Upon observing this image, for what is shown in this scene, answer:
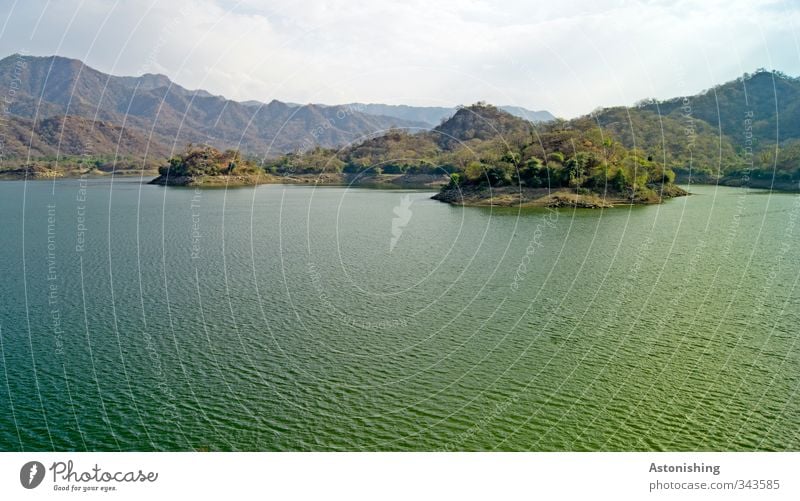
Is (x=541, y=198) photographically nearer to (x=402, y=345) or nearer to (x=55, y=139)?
(x=402, y=345)

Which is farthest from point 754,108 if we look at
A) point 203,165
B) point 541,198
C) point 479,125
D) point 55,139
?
point 55,139

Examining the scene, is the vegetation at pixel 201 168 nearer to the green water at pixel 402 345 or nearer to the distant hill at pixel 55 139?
the distant hill at pixel 55 139

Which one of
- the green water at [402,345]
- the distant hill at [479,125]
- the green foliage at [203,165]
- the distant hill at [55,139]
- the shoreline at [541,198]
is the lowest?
the green water at [402,345]

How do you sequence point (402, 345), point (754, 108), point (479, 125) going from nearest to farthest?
point (402, 345) → point (754, 108) → point (479, 125)

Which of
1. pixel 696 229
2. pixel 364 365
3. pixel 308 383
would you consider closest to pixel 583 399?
pixel 364 365

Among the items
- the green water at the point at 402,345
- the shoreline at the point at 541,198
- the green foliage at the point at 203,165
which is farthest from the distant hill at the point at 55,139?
the green water at the point at 402,345

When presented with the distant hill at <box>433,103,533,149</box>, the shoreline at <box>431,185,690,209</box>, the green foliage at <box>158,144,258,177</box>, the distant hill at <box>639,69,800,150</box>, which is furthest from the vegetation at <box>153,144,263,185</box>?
the distant hill at <box>639,69,800,150</box>

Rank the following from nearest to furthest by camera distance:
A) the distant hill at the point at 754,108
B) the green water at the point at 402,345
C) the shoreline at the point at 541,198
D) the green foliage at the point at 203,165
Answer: the green water at the point at 402,345, the shoreline at the point at 541,198, the green foliage at the point at 203,165, the distant hill at the point at 754,108

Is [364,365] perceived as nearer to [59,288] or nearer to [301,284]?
[301,284]
